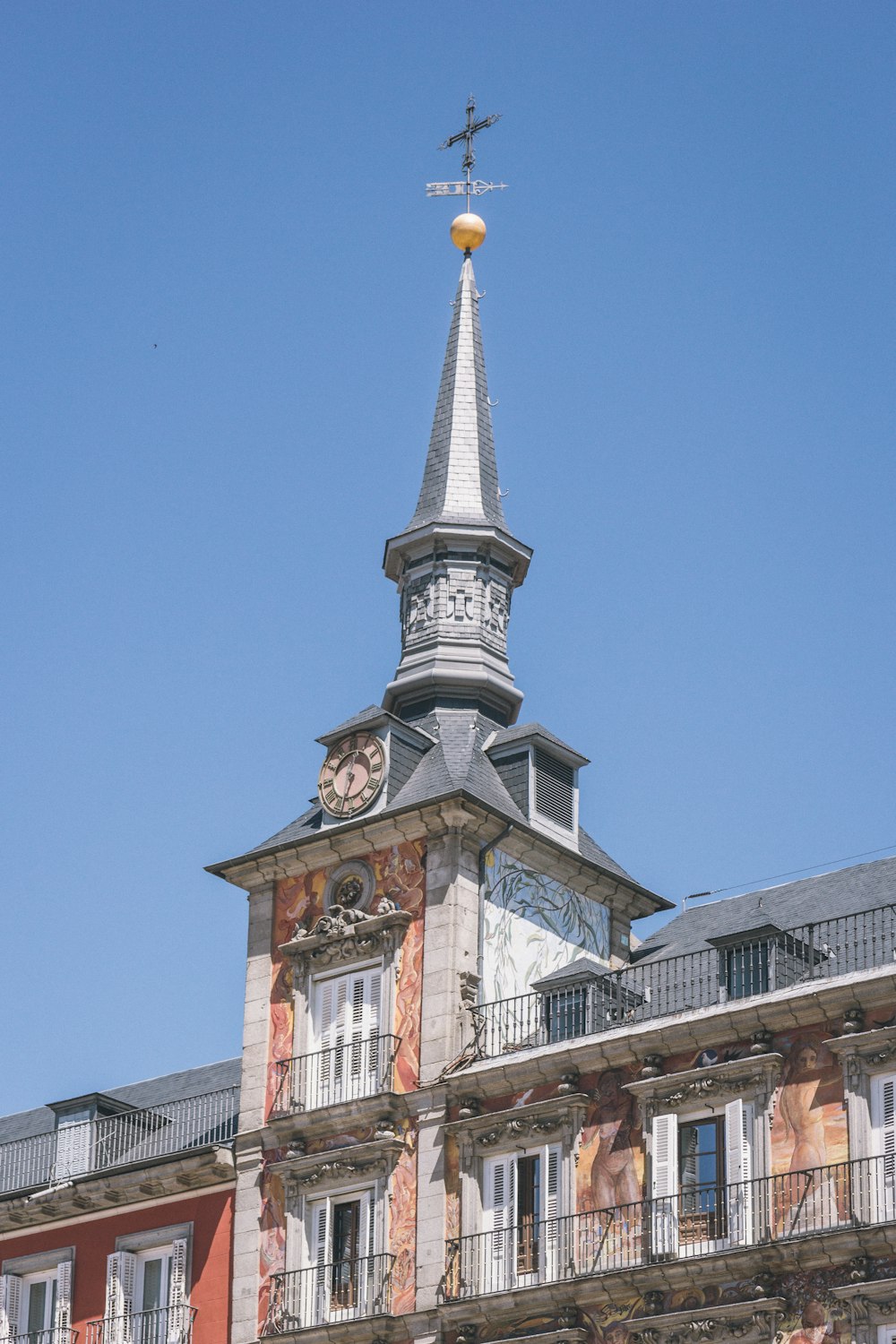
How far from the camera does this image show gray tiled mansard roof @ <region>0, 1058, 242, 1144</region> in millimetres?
62344

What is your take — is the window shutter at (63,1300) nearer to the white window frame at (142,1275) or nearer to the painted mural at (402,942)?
the white window frame at (142,1275)

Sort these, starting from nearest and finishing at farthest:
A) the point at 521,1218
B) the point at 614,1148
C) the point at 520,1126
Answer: the point at 614,1148 → the point at 521,1218 → the point at 520,1126

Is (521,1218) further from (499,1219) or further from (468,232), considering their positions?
(468,232)

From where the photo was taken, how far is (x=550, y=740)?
57438mm

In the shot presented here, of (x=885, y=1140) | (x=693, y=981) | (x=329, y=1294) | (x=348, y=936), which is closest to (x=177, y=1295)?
(x=329, y=1294)

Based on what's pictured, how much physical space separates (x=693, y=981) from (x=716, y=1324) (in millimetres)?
7222

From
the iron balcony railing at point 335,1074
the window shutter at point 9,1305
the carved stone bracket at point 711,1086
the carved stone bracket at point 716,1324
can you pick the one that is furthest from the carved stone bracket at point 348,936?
the carved stone bracket at point 716,1324

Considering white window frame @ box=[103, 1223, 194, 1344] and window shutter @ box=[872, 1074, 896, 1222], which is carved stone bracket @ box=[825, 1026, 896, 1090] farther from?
white window frame @ box=[103, 1223, 194, 1344]

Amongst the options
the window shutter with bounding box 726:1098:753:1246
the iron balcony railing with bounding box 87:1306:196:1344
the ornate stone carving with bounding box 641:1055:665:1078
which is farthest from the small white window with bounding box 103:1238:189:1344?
the window shutter with bounding box 726:1098:753:1246

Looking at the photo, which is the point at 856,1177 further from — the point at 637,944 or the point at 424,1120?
the point at 637,944

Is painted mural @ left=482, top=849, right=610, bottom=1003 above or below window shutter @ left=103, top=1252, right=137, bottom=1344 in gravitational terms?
above

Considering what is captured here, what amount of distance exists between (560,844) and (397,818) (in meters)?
4.02

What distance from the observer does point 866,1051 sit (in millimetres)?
45875

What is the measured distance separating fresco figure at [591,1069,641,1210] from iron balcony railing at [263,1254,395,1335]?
4.83 m
